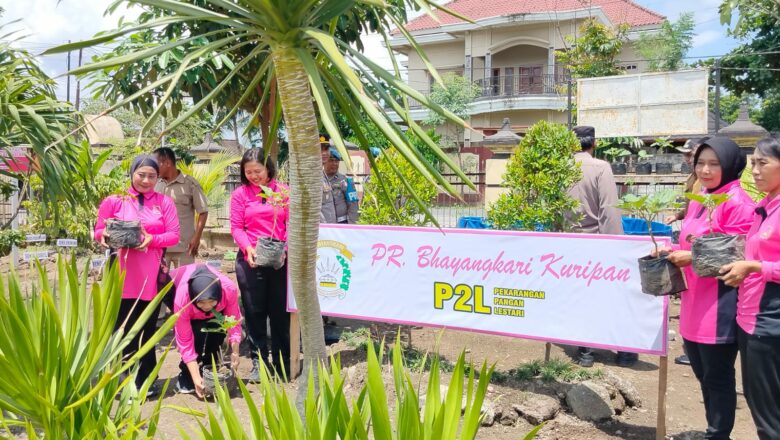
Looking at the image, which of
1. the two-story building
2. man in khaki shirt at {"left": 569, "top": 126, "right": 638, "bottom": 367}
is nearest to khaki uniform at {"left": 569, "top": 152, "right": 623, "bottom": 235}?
man in khaki shirt at {"left": 569, "top": 126, "right": 638, "bottom": 367}

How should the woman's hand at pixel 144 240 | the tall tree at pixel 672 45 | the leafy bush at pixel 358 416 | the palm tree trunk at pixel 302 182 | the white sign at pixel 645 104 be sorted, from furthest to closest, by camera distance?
the tall tree at pixel 672 45 < the white sign at pixel 645 104 < the woman's hand at pixel 144 240 < the leafy bush at pixel 358 416 < the palm tree trunk at pixel 302 182

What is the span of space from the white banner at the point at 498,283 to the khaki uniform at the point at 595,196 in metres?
1.34

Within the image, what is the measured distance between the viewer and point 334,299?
479 cm

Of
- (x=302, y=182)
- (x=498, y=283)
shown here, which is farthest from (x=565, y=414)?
(x=302, y=182)

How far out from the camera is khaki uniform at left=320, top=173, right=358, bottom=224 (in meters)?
5.72

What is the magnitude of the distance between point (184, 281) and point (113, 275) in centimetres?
194

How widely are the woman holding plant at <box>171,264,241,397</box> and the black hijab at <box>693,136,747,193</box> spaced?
288 cm

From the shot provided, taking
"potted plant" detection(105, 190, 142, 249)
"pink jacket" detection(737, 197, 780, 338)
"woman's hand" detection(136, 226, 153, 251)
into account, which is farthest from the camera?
"woman's hand" detection(136, 226, 153, 251)

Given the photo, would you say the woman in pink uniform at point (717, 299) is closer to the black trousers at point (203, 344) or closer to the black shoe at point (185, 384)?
the black trousers at point (203, 344)

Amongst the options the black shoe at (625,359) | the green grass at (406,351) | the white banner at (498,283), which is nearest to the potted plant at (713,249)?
the white banner at (498,283)

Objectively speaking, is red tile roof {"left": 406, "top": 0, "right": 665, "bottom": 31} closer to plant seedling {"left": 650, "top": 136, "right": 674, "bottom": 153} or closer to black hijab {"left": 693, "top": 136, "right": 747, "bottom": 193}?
plant seedling {"left": 650, "top": 136, "right": 674, "bottom": 153}

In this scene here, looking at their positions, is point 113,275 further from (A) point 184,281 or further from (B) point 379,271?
(B) point 379,271

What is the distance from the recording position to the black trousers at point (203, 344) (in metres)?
4.40

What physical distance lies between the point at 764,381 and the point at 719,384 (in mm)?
371
